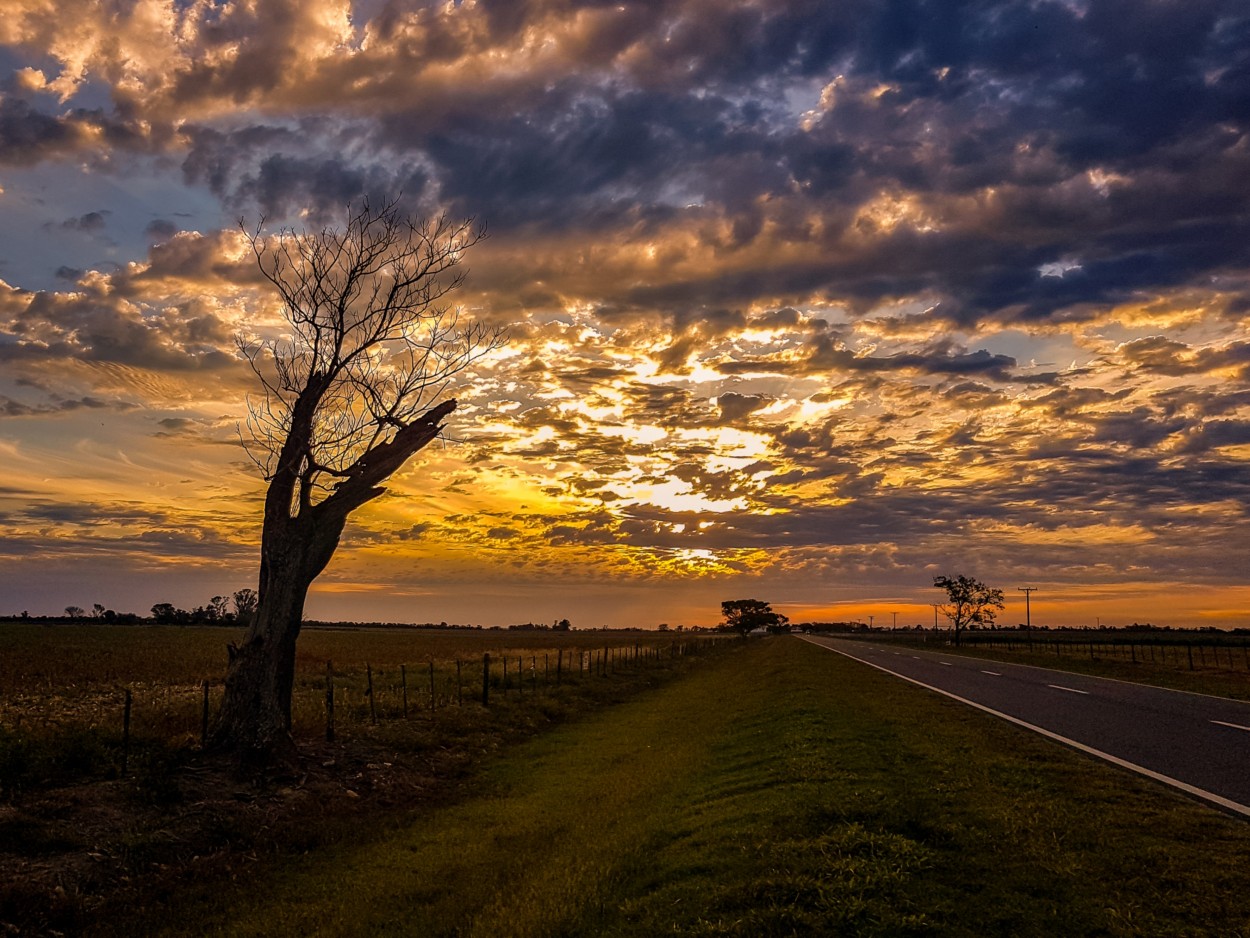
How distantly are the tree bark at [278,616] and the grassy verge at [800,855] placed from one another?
4.46 metres

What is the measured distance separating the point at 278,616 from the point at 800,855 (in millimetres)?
13670

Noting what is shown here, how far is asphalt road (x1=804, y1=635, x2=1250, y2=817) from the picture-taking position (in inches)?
453

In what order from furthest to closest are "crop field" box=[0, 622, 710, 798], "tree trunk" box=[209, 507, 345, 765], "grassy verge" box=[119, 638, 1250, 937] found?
1. "tree trunk" box=[209, 507, 345, 765]
2. "crop field" box=[0, 622, 710, 798]
3. "grassy verge" box=[119, 638, 1250, 937]

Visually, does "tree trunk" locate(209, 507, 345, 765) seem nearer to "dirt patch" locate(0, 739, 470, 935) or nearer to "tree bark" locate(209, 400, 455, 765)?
"tree bark" locate(209, 400, 455, 765)

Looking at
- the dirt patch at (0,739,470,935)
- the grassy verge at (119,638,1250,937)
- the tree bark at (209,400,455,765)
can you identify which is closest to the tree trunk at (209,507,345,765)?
the tree bark at (209,400,455,765)

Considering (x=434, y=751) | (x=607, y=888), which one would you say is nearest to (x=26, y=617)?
Result: (x=434, y=751)

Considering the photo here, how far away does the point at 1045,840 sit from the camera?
8.45 m

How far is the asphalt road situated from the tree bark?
15955 mm

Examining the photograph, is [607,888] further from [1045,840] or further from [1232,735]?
[1232,735]

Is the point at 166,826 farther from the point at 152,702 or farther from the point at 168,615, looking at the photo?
the point at 168,615

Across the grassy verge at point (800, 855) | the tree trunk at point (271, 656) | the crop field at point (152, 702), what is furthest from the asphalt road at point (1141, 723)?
the tree trunk at point (271, 656)

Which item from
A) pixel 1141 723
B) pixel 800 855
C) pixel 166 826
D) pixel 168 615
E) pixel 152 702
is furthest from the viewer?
pixel 168 615

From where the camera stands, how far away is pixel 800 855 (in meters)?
8.54

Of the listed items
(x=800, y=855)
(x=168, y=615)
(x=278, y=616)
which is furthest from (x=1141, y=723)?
(x=168, y=615)
